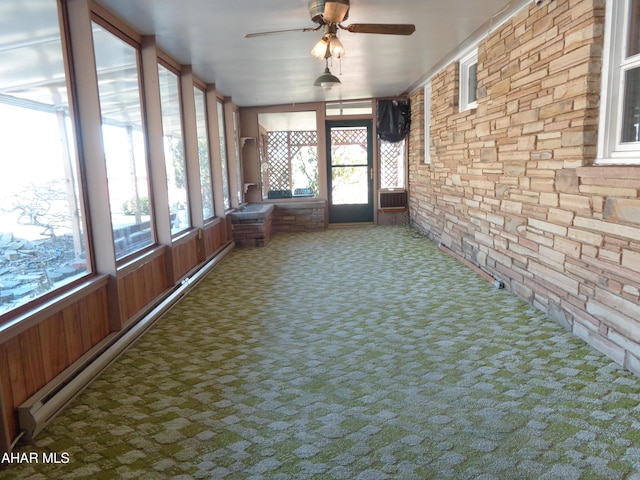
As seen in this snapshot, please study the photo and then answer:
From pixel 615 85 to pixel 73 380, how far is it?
12.4 ft

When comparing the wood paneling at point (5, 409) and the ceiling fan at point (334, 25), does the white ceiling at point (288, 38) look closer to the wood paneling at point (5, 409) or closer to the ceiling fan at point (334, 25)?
the ceiling fan at point (334, 25)

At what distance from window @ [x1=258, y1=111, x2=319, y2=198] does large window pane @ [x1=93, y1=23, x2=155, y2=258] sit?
4.94 m

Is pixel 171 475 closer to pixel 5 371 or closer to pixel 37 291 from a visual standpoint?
pixel 5 371

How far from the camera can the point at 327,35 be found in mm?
3299

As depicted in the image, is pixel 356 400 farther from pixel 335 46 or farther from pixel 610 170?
pixel 335 46

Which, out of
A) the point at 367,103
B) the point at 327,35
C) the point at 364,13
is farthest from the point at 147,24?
the point at 367,103

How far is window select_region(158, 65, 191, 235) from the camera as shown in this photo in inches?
188

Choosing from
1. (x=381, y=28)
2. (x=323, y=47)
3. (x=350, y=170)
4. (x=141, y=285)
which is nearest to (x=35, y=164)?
(x=141, y=285)

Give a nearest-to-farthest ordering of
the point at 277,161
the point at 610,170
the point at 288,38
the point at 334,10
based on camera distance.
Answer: the point at 610,170 → the point at 334,10 → the point at 288,38 → the point at 277,161

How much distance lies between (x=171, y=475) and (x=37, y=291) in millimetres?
1420

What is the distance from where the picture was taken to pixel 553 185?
3309 mm

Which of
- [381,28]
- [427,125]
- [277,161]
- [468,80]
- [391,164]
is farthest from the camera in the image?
[277,161]

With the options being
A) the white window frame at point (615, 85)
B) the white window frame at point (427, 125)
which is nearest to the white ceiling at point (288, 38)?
the white window frame at point (427, 125)

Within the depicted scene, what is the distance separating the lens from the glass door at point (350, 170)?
8758 mm
